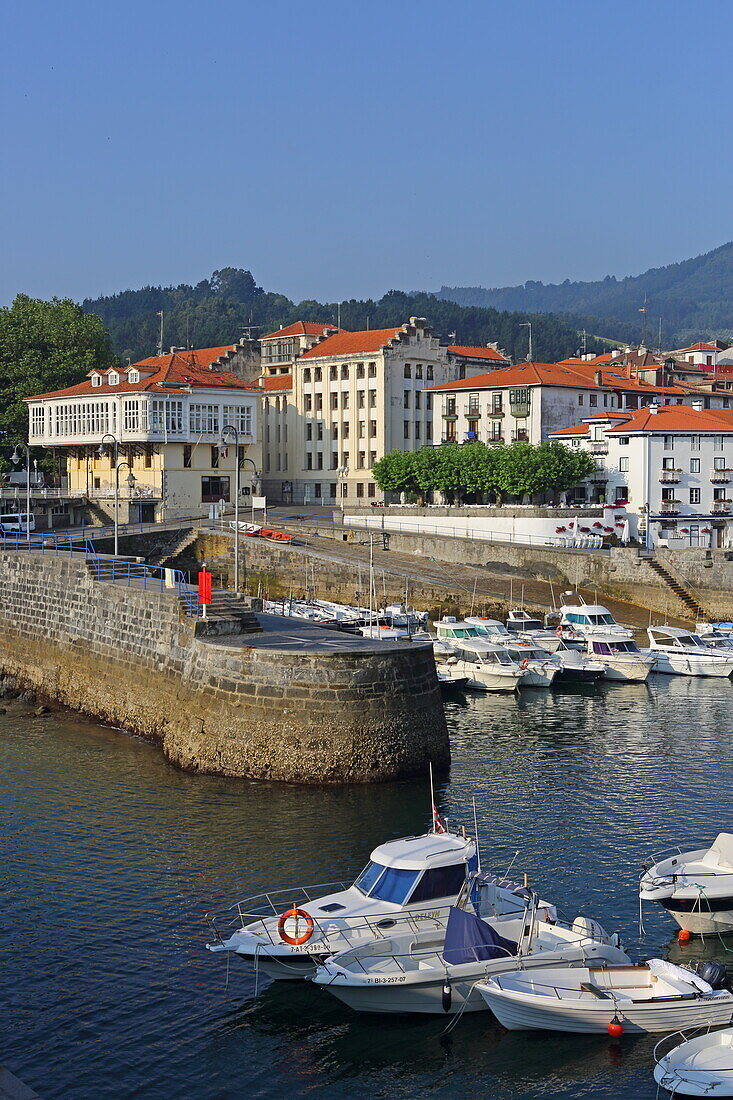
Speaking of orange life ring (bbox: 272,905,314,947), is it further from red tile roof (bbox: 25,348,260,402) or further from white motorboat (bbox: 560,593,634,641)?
red tile roof (bbox: 25,348,260,402)

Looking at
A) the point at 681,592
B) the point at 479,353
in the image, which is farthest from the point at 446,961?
the point at 479,353

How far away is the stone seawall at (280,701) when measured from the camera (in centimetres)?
3944

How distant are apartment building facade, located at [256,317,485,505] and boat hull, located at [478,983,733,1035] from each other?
290 ft

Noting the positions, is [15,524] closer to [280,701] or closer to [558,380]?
[558,380]

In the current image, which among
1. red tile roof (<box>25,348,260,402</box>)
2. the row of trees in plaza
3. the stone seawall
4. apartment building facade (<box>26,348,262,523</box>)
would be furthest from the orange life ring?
red tile roof (<box>25,348,260,402</box>)

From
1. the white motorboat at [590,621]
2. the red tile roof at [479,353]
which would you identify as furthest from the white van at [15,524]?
the red tile roof at [479,353]

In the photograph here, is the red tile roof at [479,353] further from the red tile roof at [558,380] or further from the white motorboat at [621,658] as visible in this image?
the white motorboat at [621,658]

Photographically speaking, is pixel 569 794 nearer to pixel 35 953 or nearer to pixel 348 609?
pixel 35 953

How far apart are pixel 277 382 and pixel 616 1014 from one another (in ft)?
343

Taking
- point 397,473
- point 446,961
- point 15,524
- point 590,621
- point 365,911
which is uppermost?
point 397,473

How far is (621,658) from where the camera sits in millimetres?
61719

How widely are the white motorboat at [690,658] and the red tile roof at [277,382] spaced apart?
213 feet

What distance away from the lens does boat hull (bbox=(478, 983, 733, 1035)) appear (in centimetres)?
2377

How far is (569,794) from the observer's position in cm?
4028
